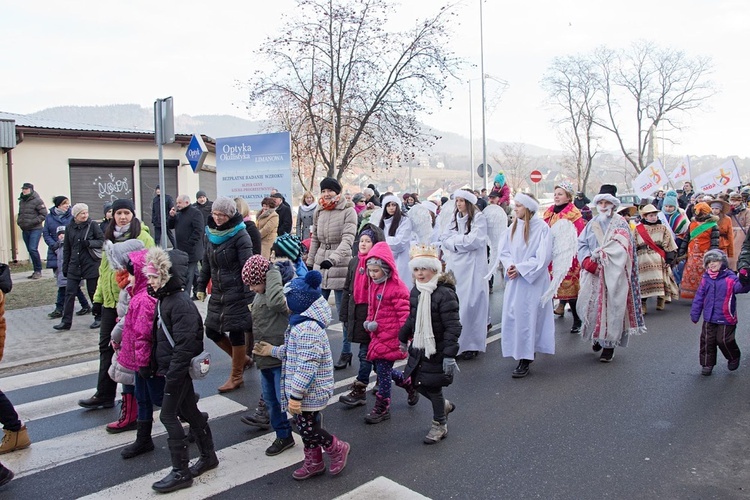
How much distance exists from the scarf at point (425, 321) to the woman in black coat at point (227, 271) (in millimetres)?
1901

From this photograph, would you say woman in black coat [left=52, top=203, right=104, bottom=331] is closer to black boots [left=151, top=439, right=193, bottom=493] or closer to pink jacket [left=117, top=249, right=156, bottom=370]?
pink jacket [left=117, top=249, right=156, bottom=370]

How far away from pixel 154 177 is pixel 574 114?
107 feet

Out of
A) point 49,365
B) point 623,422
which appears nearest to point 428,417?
point 623,422

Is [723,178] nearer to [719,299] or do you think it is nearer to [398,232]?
[719,299]

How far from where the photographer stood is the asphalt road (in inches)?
165

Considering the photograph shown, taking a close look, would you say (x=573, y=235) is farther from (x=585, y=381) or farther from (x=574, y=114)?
(x=574, y=114)

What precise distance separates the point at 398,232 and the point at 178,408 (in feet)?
15.1

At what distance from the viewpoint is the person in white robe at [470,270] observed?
7.41 m

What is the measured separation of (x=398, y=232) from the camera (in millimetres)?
8445

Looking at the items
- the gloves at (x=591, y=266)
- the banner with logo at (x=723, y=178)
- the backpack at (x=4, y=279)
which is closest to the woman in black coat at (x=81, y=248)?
the backpack at (x=4, y=279)

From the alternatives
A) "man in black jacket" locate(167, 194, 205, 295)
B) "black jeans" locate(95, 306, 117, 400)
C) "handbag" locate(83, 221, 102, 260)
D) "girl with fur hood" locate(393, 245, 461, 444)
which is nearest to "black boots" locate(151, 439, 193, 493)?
"girl with fur hood" locate(393, 245, 461, 444)

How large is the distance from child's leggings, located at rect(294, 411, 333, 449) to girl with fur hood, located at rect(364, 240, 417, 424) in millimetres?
1073

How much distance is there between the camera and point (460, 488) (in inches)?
163

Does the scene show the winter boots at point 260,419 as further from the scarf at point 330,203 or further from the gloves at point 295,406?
the scarf at point 330,203
